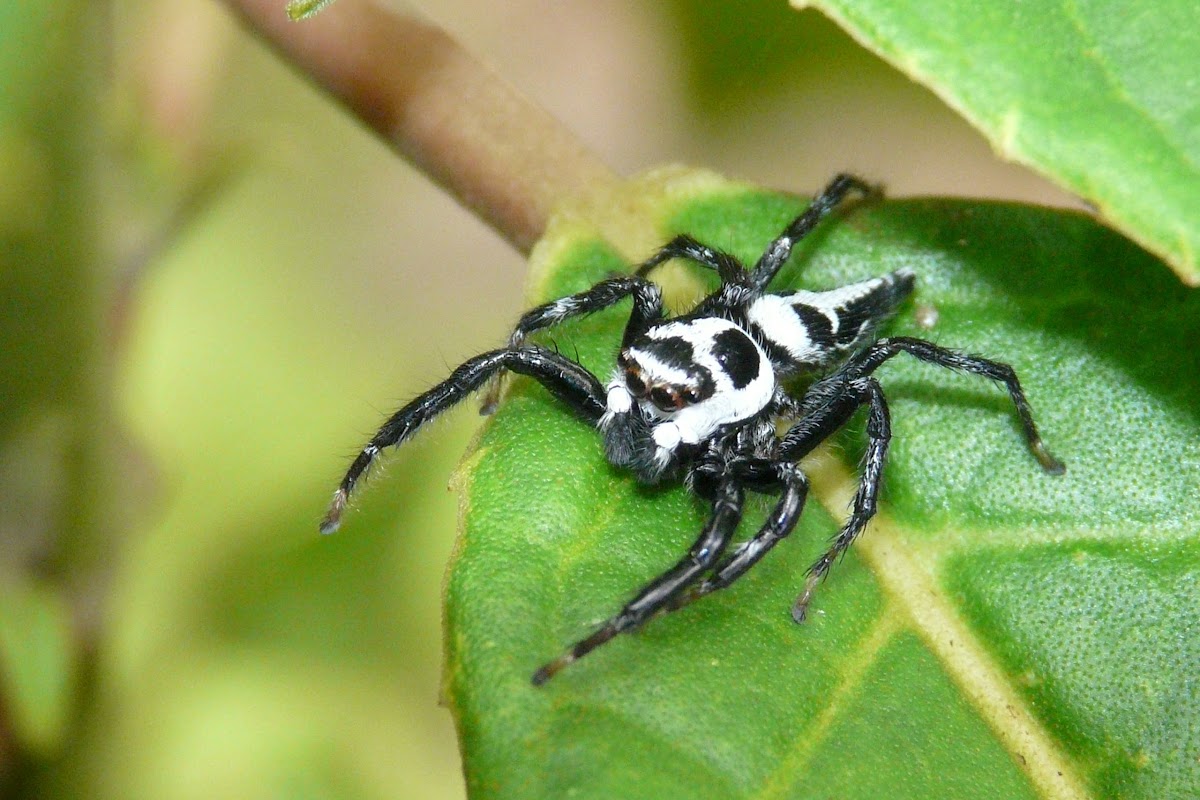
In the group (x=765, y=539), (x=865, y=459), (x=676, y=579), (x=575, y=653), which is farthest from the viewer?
(x=865, y=459)

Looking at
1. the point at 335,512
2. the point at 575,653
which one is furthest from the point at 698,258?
the point at 575,653

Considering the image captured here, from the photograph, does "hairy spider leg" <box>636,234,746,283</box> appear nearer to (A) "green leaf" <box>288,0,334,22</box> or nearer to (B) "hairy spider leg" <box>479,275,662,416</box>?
(B) "hairy spider leg" <box>479,275,662,416</box>

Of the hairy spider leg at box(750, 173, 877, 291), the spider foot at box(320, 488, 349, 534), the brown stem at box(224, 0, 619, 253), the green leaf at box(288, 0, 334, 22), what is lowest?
the hairy spider leg at box(750, 173, 877, 291)

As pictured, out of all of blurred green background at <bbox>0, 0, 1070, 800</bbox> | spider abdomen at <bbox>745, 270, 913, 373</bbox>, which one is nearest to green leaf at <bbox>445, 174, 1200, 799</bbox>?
spider abdomen at <bbox>745, 270, 913, 373</bbox>

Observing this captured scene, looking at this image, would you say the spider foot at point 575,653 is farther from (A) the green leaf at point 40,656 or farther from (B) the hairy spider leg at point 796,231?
(A) the green leaf at point 40,656

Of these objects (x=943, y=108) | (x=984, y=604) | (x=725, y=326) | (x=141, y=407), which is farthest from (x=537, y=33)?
(x=984, y=604)

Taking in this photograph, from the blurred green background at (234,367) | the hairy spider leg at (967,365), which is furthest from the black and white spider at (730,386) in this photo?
the blurred green background at (234,367)

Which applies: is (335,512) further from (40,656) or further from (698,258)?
(40,656)
